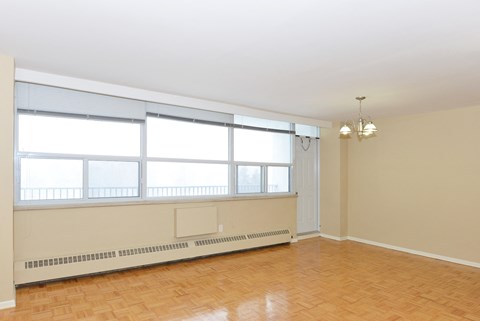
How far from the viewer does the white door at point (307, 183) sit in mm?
6367

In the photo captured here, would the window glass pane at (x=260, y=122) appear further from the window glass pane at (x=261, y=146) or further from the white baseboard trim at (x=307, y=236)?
the white baseboard trim at (x=307, y=236)

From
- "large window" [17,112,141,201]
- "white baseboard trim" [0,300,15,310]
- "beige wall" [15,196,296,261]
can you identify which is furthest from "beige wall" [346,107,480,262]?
"white baseboard trim" [0,300,15,310]

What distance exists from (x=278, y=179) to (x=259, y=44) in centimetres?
369

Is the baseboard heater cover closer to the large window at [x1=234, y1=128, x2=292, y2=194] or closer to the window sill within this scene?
the window sill

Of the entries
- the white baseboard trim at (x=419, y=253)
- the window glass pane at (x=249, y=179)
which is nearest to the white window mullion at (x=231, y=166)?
the window glass pane at (x=249, y=179)

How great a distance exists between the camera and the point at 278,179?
601 centimetres

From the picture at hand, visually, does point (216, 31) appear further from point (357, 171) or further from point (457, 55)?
point (357, 171)

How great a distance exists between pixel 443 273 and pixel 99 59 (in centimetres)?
486

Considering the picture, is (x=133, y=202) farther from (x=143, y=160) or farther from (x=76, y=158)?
(x=76, y=158)

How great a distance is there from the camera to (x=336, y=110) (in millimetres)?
5215

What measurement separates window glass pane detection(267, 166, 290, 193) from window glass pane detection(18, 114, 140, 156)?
253 cm

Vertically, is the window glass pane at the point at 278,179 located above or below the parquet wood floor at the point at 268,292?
above

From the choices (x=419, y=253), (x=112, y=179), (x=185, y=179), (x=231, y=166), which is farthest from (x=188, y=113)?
(x=419, y=253)

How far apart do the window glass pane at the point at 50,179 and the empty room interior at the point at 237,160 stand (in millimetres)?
16
